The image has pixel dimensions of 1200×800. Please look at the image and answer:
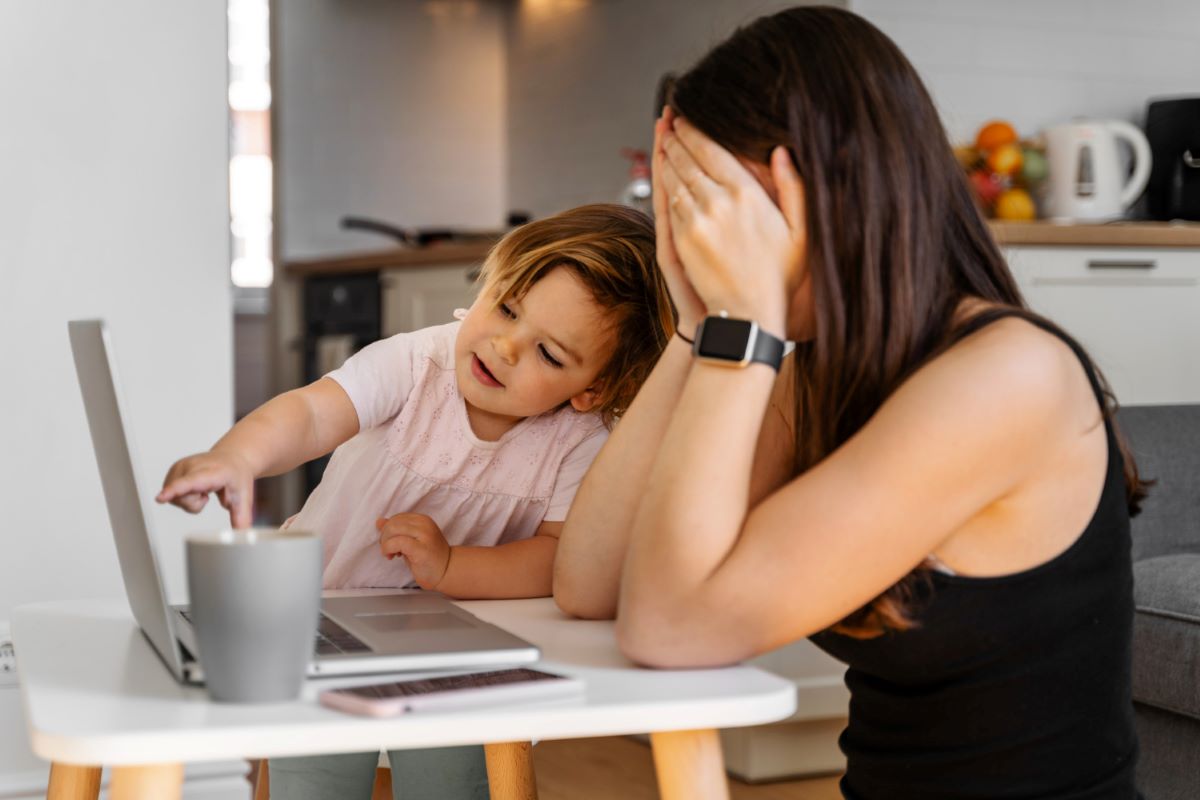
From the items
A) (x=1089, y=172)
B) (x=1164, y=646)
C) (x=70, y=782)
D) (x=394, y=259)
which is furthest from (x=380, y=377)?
(x=394, y=259)

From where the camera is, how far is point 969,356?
3.14 ft

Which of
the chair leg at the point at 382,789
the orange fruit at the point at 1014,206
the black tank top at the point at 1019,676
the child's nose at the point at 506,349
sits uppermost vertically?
the orange fruit at the point at 1014,206

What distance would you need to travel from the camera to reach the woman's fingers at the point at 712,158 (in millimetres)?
982

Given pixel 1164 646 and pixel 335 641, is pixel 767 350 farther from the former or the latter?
pixel 1164 646

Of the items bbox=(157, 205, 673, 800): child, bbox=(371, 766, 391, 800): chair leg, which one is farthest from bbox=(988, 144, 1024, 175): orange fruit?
bbox=(157, 205, 673, 800): child

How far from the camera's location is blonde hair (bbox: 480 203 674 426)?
1355 millimetres

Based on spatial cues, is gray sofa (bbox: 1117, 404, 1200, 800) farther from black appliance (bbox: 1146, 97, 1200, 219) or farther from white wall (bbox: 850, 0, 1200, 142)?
black appliance (bbox: 1146, 97, 1200, 219)

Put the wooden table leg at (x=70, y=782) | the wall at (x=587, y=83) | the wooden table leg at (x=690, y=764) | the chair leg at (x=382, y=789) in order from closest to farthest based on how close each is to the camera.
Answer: the wooden table leg at (x=690, y=764), the wooden table leg at (x=70, y=782), the chair leg at (x=382, y=789), the wall at (x=587, y=83)

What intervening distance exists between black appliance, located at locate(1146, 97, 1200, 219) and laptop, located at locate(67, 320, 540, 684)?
311 centimetres

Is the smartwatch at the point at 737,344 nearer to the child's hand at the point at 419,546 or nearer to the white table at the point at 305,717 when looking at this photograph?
the white table at the point at 305,717

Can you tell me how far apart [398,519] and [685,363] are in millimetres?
330

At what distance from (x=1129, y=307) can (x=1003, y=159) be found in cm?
46

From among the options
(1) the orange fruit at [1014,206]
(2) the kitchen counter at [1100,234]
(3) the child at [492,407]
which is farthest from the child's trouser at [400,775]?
(1) the orange fruit at [1014,206]

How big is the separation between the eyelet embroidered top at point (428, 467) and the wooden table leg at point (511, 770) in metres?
0.19
